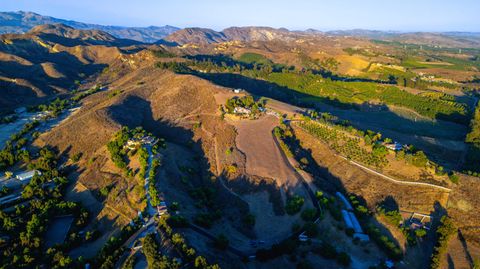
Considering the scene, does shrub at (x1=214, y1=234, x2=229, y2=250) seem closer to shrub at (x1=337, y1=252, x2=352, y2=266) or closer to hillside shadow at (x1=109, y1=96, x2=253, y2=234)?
hillside shadow at (x1=109, y1=96, x2=253, y2=234)

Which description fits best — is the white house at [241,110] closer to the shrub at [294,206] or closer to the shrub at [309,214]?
the shrub at [294,206]

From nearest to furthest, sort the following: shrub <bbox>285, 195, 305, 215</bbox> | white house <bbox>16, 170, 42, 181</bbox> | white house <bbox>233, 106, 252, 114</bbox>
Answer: shrub <bbox>285, 195, 305, 215</bbox>
white house <bbox>16, 170, 42, 181</bbox>
white house <bbox>233, 106, 252, 114</bbox>

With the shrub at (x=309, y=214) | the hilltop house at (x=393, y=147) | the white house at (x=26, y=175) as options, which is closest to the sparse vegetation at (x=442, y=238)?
the shrub at (x=309, y=214)

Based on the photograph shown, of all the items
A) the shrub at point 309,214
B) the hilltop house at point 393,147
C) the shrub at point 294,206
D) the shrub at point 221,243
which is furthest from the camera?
the hilltop house at point 393,147

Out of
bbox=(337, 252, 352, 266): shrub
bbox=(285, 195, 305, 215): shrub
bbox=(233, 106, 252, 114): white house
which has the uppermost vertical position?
bbox=(233, 106, 252, 114): white house

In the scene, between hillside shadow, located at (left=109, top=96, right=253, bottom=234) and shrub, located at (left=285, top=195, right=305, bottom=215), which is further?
hillside shadow, located at (left=109, top=96, right=253, bottom=234)

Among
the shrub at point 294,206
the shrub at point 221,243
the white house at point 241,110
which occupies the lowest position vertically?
the shrub at point 221,243

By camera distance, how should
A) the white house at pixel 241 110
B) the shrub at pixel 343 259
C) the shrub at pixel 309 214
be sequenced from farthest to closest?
the white house at pixel 241 110 < the shrub at pixel 309 214 < the shrub at pixel 343 259

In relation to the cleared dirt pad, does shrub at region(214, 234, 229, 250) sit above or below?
below

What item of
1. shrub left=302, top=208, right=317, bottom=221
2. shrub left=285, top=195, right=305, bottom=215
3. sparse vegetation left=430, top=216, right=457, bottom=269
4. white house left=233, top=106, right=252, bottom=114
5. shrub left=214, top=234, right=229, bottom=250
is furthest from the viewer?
white house left=233, top=106, right=252, bottom=114

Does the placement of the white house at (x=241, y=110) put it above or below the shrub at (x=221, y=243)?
above

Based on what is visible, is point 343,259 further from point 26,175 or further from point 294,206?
point 26,175

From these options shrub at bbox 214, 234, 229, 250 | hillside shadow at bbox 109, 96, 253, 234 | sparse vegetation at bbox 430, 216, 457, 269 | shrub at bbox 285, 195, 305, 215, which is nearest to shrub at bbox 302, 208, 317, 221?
shrub at bbox 285, 195, 305, 215
